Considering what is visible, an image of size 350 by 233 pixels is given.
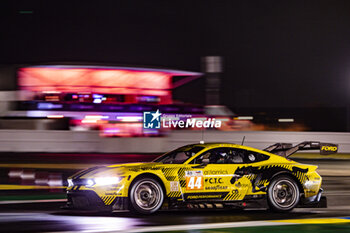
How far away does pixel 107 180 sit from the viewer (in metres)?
7.99

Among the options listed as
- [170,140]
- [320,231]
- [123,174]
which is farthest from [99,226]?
[170,140]

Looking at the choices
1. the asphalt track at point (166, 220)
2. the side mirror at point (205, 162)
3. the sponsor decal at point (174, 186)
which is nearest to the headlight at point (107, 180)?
the asphalt track at point (166, 220)

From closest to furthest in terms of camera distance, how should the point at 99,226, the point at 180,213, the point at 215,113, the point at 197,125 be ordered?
the point at 99,226, the point at 180,213, the point at 197,125, the point at 215,113

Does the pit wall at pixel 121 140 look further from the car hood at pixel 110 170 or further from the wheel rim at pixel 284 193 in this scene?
the car hood at pixel 110 170

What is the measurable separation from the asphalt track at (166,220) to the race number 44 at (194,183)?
0.48 metres

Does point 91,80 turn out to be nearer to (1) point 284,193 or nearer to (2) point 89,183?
(1) point 284,193

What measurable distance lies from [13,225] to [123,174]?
186cm

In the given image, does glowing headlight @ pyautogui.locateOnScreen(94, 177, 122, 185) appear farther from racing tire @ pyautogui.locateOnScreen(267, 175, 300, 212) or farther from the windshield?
racing tire @ pyautogui.locateOnScreen(267, 175, 300, 212)

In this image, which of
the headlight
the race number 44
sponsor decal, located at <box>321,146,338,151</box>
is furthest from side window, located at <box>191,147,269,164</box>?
the headlight

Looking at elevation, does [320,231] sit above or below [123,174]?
below

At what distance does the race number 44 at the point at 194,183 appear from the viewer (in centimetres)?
838

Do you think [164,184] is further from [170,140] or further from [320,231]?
[170,140]

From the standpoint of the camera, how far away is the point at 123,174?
807cm

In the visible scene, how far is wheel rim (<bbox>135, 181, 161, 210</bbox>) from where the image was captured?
26.7ft
